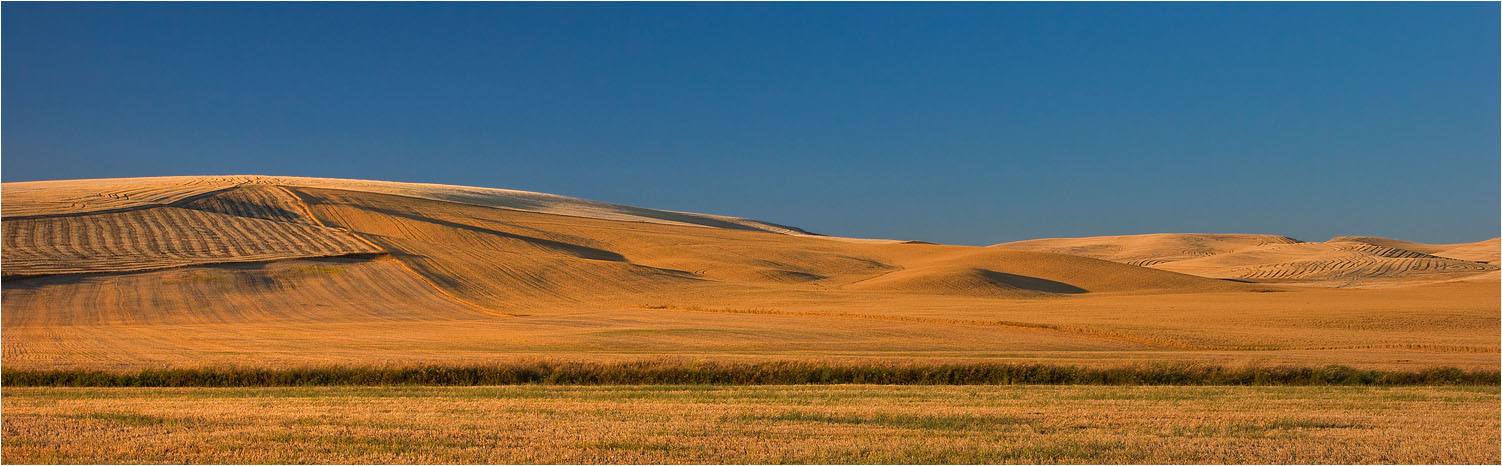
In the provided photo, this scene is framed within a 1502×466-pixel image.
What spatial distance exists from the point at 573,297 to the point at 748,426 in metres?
35.7

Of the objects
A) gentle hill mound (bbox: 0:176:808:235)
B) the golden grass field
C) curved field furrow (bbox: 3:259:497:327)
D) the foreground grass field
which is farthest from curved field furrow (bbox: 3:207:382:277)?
the foreground grass field

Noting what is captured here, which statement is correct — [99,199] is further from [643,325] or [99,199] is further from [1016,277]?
[1016,277]

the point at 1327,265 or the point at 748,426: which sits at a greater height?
the point at 1327,265

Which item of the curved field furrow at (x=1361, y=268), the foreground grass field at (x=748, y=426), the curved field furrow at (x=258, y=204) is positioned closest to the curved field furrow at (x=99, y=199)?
the curved field furrow at (x=258, y=204)

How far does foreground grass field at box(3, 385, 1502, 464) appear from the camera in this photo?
11.1m

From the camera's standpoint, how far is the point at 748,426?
12758 millimetres

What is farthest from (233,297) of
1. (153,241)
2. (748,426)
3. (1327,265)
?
(1327,265)

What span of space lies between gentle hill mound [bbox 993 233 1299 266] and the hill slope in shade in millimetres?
20075

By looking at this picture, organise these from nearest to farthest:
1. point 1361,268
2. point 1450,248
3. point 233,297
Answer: point 233,297, point 1361,268, point 1450,248

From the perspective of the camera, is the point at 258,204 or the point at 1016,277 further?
the point at 258,204

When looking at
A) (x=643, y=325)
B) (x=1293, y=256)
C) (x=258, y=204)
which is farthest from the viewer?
(x=1293, y=256)

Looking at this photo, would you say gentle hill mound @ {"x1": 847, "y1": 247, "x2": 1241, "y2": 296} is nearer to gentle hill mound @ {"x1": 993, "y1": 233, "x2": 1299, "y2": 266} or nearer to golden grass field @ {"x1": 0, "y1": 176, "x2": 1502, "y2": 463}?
golden grass field @ {"x1": 0, "y1": 176, "x2": 1502, "y2": 463}

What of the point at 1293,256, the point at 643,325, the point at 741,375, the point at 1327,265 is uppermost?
the point at 1293,256

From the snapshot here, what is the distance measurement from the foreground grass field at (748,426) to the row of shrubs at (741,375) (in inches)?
60.0
